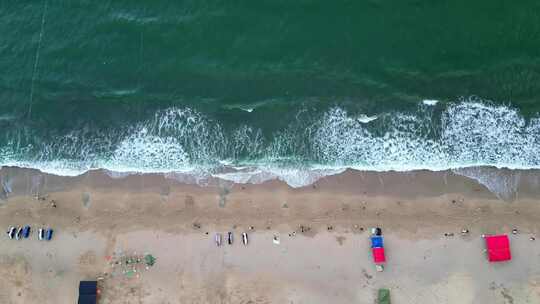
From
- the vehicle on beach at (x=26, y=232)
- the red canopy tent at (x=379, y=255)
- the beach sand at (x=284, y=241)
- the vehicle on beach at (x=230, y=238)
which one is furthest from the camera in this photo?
the vehicle on beach at (x=26, y=232)

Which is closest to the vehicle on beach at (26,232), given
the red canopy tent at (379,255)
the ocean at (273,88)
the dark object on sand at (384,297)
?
the ocean at (273,88)

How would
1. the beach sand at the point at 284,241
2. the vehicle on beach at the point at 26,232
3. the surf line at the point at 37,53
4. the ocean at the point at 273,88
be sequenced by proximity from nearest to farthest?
the beach sand at the point at 284,241 < the vehicle on beach at the point at 26,232 < the ocean at the point at 273,88 < the surf line at the point at 37,53

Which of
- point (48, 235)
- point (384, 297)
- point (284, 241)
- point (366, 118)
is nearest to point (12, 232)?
point (48, 235)

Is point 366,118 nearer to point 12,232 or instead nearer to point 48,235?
point 48,235

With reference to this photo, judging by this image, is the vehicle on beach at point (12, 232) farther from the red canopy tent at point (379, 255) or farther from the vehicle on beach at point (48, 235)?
the red canopy tent at point (379, 255)

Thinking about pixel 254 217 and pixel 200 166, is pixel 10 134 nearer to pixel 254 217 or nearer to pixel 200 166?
pixel 200 166

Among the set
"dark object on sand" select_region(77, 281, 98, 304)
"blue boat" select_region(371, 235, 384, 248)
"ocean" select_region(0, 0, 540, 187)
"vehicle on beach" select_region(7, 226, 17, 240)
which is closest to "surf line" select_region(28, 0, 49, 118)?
"ocean" select_region(0, 0, 540, 187)

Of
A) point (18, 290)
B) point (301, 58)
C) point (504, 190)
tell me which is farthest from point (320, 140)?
point (18, 290)

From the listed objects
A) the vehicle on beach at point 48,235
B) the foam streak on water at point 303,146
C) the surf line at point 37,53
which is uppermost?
the surf line at point 37,53
